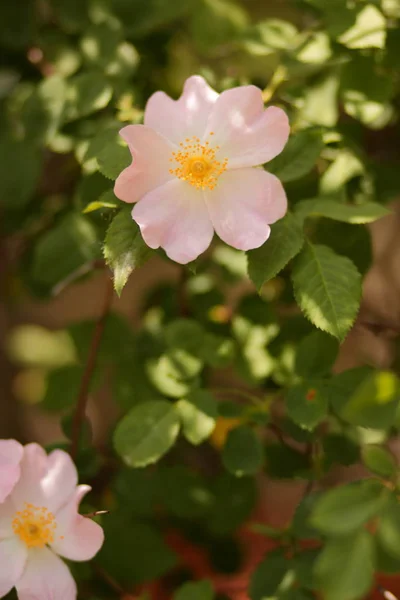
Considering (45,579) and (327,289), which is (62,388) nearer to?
(45,579)

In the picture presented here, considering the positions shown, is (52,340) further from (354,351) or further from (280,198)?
(280,198)

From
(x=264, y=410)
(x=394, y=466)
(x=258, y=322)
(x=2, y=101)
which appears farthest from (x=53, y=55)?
(x=394, y=466)

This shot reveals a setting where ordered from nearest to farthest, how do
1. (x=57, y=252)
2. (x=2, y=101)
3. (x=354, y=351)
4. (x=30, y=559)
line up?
(x=30, y=559)
(x=57, y=252)
(x=2, y=101)
(x=354, y=351)

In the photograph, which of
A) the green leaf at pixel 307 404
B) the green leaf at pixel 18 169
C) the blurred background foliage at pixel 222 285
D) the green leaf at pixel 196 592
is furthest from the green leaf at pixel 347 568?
the green leaf at pixel 18 169

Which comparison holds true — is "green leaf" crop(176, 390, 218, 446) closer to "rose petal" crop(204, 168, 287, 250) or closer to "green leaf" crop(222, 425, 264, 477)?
"green leaf" crop(222, 425, 264, 477)

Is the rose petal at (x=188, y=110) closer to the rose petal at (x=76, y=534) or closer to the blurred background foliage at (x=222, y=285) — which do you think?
the blurred background foliage at (x=222, y=285)

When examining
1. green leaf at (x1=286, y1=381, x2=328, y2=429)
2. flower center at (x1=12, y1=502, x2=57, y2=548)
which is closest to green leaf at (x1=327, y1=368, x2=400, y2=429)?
green leaf at (x1=286, y1=381, x2=328, y2=429)
